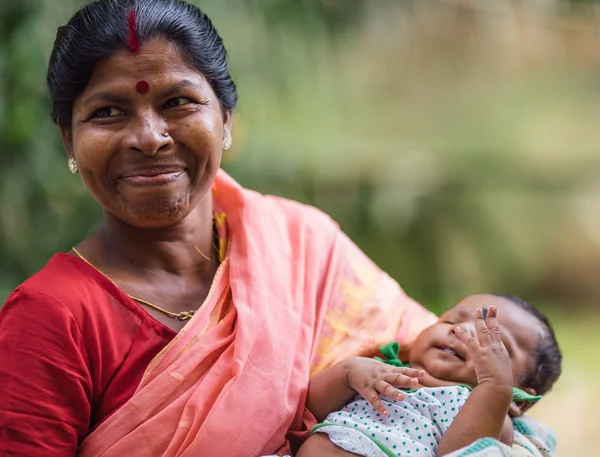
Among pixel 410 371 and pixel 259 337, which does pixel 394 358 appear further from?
pixel 259 337

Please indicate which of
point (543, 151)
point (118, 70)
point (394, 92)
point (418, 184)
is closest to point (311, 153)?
point (418, 184)

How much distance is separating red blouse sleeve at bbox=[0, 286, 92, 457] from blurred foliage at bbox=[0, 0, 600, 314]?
1998 millimetres

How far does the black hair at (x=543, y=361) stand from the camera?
2.29m

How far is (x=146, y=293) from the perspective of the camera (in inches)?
86.2

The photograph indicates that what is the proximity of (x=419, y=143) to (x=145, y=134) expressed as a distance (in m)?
5.11

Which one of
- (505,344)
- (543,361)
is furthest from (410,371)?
(543,361)

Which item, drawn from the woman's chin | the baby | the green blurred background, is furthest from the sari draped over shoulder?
the green blurred background

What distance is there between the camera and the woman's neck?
223 centimetres

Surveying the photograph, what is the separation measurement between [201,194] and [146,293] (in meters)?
0.30

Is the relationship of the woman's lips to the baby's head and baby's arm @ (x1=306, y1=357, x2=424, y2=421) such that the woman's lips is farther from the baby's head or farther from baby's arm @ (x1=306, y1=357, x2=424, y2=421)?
the baby's head

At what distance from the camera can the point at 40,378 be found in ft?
6.19

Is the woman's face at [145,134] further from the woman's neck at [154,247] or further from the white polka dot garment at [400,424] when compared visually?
the white polka dot garment at [400,424]

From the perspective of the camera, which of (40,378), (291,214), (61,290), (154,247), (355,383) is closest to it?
(40,378)

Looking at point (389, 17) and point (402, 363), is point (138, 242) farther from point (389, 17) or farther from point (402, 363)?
point (389, 17)
